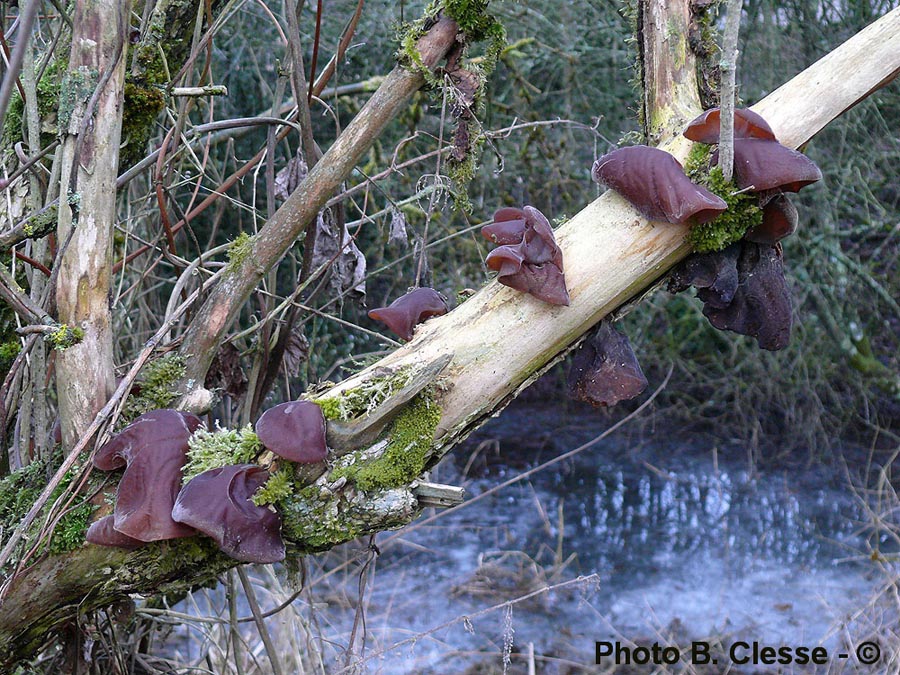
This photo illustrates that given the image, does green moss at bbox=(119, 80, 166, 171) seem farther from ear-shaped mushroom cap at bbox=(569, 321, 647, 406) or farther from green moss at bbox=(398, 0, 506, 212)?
ear-shaped mushroom cap at bbox=(569, 321, 647, 406)

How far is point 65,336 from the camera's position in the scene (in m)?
1.58

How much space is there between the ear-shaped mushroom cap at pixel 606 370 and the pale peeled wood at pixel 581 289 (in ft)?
0.20

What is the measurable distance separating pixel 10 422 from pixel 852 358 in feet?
18.7

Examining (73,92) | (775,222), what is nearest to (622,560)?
(775,222)

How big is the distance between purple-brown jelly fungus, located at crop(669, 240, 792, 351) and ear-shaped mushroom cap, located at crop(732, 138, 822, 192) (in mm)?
173

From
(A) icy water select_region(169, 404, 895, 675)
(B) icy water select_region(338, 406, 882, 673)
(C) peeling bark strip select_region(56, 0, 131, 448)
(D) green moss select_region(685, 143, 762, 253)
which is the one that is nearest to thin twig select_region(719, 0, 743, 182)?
(D) green moss select_region(685, 143, 762, 253)

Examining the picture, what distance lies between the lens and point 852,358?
19.1 feet

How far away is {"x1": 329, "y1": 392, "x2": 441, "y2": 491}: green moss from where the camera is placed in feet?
5.11

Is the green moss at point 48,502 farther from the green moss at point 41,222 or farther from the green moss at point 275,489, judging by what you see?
the green moss at point 41,222

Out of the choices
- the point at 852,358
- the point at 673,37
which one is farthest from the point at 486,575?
the point at 673,37

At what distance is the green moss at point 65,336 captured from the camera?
5.16 feet

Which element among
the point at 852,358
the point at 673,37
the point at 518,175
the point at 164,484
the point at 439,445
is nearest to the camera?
the point at 164,484

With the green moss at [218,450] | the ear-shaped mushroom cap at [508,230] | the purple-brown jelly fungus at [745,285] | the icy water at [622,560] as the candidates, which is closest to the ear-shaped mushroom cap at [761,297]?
the purple-brown jelly fungus at [745,285]

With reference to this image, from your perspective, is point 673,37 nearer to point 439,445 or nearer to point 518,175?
point 439,445
